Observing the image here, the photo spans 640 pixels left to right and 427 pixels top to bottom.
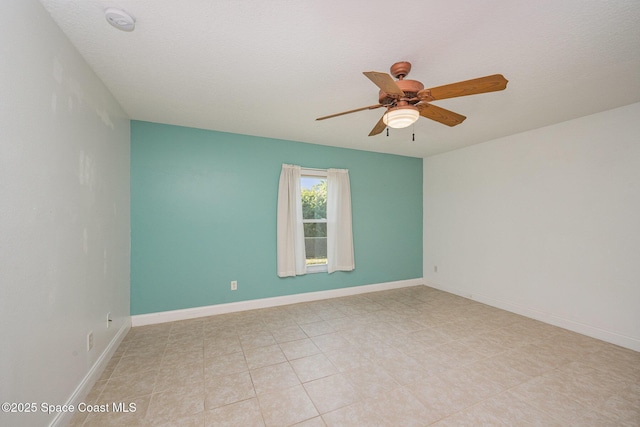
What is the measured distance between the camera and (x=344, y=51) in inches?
69.3

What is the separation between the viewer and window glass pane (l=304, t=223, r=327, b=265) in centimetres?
412

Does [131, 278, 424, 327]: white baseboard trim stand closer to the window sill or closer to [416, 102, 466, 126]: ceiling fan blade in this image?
the window sill

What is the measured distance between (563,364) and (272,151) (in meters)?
4.04

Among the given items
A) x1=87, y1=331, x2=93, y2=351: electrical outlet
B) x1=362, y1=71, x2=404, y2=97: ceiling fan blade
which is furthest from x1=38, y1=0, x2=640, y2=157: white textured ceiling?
x1=87, y1=331, x2=93, y2=351: electrical outlet

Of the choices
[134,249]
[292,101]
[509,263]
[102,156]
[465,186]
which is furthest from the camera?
[465,186]

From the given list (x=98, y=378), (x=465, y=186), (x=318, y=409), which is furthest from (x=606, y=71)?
(x=98, y=378)

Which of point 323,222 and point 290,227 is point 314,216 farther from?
point 290,227

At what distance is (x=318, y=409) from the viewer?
5.68 ft

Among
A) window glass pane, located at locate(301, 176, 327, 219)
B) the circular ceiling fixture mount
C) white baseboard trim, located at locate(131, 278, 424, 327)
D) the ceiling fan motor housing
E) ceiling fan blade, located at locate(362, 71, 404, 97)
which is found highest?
the circular ceiling fixture mount

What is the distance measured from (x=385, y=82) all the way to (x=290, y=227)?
2668 mm

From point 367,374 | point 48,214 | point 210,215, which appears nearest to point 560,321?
point 367,374

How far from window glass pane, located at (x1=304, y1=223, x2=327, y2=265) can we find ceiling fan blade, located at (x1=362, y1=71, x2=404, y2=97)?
2782mm

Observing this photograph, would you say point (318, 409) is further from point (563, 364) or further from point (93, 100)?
point (93, 100)

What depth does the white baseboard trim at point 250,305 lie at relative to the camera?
10.2 feet
